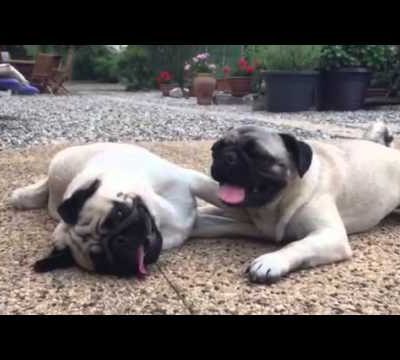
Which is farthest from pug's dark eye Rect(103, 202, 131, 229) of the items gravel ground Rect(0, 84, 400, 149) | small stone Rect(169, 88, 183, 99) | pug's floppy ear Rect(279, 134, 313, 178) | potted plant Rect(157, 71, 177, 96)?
potted plant Rect(157, 71, 177, 96)

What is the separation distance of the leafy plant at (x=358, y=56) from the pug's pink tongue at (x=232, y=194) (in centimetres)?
911

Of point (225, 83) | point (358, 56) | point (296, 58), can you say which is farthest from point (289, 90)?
point (225, 83)

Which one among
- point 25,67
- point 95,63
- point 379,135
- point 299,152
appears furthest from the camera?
point 95,63

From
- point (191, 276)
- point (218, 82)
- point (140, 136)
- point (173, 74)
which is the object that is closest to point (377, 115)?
point (140, 136)

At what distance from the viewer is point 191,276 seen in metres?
2.82

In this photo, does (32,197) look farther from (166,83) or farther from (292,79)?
(166,83)

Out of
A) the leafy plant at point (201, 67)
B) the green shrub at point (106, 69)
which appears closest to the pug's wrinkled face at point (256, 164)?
the leafy plant at point (201, 67)

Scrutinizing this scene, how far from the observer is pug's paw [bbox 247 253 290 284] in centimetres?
268

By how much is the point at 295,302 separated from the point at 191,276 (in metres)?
0.57

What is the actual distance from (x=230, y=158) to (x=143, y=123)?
22.0ft

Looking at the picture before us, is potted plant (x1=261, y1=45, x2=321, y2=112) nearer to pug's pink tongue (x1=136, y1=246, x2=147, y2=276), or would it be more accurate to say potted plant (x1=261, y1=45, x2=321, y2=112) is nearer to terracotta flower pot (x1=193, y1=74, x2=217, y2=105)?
terracotta flower pot (x1=193, y1=74, x2=217, y2=105)

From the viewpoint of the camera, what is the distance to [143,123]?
9.52 metres

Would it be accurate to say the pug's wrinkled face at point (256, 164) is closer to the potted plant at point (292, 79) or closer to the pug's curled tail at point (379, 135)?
the pug's curled tail at point (379, 135)
